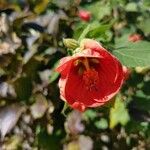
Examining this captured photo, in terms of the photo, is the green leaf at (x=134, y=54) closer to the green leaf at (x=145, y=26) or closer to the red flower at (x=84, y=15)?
the red flower at (x=84, y=15)

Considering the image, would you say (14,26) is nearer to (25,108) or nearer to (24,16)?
(24,16)

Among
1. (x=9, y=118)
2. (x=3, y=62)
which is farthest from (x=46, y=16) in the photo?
(x=9, y=118)

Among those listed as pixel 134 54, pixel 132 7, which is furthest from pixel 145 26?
pixel 134 54

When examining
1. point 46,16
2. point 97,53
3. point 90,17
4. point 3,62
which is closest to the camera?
point 97,53

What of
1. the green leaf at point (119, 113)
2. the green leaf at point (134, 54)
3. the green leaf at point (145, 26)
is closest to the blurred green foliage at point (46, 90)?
the green leaf at point (119, 113)

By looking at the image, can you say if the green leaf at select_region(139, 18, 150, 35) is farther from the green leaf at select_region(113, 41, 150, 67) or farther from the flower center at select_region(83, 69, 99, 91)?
the flower center at select_region(83, 69, 99, 91)

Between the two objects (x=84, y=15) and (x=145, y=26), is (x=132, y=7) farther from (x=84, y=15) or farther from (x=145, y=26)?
(x=84, y=15)

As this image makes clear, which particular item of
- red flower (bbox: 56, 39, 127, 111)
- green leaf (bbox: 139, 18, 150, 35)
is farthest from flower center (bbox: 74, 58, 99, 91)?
green leaf (bbox: 139, 18, 150, 35)
